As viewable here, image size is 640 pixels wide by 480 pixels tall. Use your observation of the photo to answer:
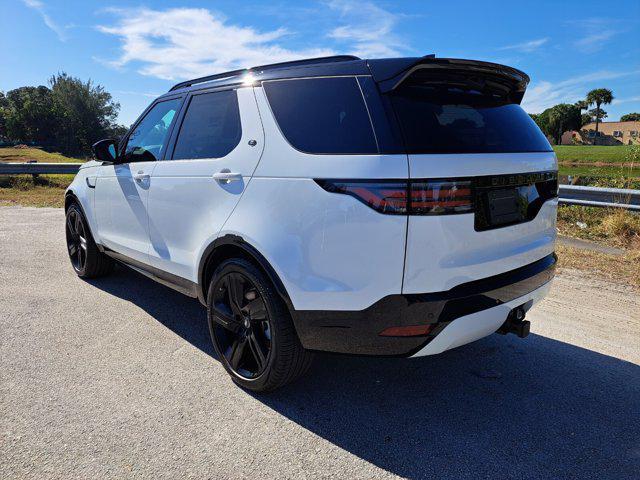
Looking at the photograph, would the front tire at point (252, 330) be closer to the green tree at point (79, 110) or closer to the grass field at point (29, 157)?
the grass field at point (29, 157)

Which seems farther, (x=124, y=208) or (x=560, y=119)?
(x=560, y=119)

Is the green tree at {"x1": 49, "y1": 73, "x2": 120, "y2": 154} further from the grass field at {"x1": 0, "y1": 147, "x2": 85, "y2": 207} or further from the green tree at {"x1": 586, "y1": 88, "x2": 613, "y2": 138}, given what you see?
the green tree at {"x1": 586, "y1": 88, "x2": 613, "y2": 138}

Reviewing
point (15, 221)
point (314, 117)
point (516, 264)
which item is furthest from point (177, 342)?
point (15, 221)

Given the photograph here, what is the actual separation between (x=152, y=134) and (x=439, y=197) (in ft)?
8.78

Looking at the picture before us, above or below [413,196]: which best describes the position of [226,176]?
above

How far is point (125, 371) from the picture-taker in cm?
300

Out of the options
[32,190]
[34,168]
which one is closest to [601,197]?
[32,190]

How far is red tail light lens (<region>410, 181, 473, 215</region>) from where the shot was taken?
80.4 inches

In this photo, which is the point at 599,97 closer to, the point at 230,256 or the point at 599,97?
the point at 599,97

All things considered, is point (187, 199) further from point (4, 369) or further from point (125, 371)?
point (4, 369)

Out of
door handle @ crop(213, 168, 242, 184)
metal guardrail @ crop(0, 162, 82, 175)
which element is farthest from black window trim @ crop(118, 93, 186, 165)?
metal guardrail @ crop(0, 162, 82, 175)

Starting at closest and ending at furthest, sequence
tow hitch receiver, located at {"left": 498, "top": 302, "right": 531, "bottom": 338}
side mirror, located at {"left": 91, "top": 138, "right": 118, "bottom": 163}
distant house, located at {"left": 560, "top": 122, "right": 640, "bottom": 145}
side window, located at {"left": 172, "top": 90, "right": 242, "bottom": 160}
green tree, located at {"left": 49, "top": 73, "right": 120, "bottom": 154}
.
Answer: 1. tow hitch receiver, located at {"left": 498, "top": 302, "right": 531, "bottom": 338}
2. side window, located at {"left": 172, "top": 90, "right": 242, "bottom": 160}
3. side mirror, located at {"left": 91, "top": 138, "right": 118, "bottom": 163}
4. green tree, located at {"left": 49, "top": 73, "right": 120, "bottom": 154}
5. distant house, located at {"left": 560, "top": 122, "right": 640, "bottom": 145}

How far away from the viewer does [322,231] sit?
2.20 m

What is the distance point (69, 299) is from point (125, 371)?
1.84 meters
